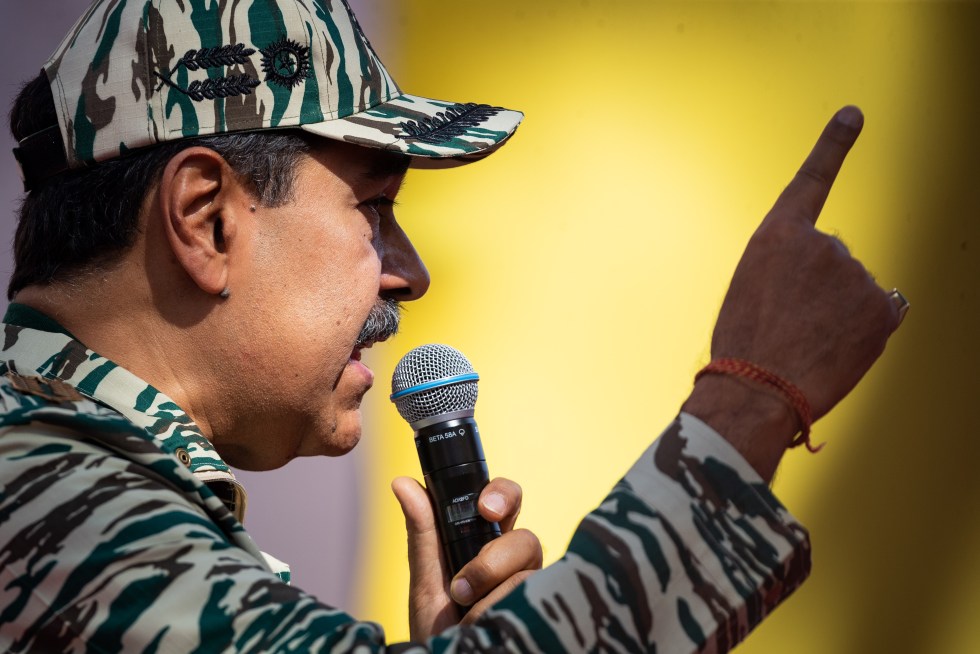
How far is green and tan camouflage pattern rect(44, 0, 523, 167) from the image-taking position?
3.79 feet

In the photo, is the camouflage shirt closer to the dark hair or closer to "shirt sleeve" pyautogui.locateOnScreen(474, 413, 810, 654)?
"shirt sleeve" pyautogui.locateOnScreen(474, 413, 810, 654)

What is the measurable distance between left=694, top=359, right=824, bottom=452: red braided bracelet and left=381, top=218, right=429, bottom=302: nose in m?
0.51

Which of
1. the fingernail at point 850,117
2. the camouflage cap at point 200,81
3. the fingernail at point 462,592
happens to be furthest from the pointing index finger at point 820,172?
the fingernail at point 462,592

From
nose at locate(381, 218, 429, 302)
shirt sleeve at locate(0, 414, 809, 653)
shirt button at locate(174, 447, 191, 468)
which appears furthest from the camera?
nose at locate(381, 218, 429, 302)

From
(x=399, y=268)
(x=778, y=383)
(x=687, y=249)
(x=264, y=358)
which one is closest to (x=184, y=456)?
(x=264, y=358)

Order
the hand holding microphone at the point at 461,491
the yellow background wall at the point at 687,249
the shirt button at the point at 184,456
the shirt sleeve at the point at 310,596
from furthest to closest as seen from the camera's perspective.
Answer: the yellow background wall at the point at 687,249
the hand holding microphone at the point at 461,491
the shirt button at the point at 184,456
the shirt sleeve at the point at 310,596

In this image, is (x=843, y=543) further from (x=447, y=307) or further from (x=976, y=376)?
(x=447, y=307)

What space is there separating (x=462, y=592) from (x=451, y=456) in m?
0.16

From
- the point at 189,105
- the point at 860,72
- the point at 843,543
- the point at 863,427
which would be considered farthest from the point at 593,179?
the point at 189,105

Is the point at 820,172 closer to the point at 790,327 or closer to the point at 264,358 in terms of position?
the point at 790,327

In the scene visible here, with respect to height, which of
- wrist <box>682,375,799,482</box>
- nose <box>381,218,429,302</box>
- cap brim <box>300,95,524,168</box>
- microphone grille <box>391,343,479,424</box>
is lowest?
microphone grille <box>391,343,479,424</box>

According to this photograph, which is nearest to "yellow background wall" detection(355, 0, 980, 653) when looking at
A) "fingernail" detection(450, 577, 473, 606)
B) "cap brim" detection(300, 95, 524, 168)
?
"cap brim" detection(300, 95, 524, 168)

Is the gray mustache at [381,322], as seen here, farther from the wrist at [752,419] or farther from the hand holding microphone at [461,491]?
the wrist at [752,419]

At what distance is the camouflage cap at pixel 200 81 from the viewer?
1156 mm
